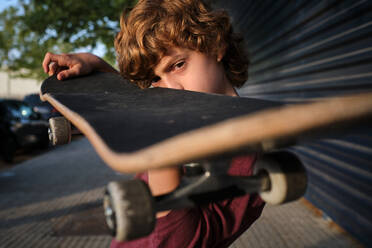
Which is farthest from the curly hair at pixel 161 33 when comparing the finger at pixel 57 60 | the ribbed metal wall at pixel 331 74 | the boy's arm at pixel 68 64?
the ribbed metal wall at pixel 331 74

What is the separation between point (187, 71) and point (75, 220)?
303 centimetres

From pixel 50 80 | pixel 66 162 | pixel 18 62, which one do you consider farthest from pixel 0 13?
pixel 50 80

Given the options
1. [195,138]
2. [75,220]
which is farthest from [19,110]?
[195,138]

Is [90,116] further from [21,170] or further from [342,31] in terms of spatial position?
[21,170]

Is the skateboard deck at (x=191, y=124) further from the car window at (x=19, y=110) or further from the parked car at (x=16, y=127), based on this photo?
the car window at (x=19, y=110)

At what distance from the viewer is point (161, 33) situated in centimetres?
146

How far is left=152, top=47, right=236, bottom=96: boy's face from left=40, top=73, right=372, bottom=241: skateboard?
45 cm

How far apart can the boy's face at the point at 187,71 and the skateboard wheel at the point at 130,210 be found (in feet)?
3.11

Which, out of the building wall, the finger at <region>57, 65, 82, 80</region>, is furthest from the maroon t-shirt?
the building wall

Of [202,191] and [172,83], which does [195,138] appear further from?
[172,83]

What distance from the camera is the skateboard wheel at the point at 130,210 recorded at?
55cm

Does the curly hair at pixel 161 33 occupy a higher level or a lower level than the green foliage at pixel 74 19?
lower

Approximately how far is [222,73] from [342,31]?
176 cm

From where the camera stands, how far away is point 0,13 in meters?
21.9
